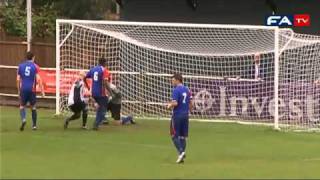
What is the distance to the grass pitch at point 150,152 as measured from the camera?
12.2 m

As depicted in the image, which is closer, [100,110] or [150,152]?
[150,152]

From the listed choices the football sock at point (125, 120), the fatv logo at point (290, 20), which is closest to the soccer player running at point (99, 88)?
the football sock at point (125, 120)

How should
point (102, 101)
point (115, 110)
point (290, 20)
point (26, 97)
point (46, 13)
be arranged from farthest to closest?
1. point (46, 13)
2. point (290, 20)
3. point (115, 110)
4. point (102, 101)
5. point (26, 97)

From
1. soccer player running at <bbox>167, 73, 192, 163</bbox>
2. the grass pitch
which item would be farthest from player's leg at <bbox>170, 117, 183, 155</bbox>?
the grass pitch

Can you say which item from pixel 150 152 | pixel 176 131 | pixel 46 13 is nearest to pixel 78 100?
pixel 150 152

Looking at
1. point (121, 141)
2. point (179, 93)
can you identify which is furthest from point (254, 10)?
point (179, 93)

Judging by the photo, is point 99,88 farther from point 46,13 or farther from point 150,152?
point 46,13

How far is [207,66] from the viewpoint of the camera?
77.9 ft

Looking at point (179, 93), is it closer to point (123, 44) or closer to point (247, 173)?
point (247, 173)

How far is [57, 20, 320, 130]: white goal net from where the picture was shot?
20.7m

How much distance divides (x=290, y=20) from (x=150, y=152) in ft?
43.7

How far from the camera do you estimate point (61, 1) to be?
49000 millimetres

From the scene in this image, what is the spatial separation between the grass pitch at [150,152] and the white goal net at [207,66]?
1.31 m

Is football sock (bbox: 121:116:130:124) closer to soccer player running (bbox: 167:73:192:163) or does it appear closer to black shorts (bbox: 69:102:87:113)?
black shorts (bbox: 69:102:87:113)
